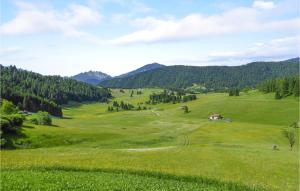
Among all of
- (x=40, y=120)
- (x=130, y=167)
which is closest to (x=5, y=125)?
(x=40, y=120)

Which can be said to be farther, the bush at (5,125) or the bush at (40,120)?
the bush at (40,120)

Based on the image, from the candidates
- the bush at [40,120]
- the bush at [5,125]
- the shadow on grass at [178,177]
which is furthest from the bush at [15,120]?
the shadow on grass at [178,177]

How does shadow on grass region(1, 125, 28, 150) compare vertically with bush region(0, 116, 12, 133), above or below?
below

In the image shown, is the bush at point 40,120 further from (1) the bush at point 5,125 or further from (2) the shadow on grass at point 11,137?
(1) the bush at point 5,125

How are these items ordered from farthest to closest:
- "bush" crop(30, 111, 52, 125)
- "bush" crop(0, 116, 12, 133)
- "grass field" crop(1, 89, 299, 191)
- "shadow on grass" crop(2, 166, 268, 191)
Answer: "bush" crop(30, 111, 52, 125), "bush" crop(0, 116, 12, 133), "shadow on grass" crop(2, 166, 268, 191), "grass field" crop(1, 89, 299, 191)

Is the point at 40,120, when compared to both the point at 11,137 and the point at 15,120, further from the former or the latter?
the point at 11,137

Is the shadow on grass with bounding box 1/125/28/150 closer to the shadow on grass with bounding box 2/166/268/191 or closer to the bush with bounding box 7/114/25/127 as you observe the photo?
the bush with bounding box 7/114/25/127

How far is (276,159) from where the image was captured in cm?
6981

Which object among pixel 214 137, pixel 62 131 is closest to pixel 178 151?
pixel 62 131

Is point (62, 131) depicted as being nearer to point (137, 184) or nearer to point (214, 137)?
point (214, 137)

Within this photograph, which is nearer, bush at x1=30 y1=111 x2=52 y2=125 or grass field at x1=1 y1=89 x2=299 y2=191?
grass field at x1=1 y1=89 x2=299 y2=191

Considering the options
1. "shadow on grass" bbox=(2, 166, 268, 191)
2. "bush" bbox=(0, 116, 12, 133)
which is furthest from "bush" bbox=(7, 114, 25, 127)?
"shadow on grass" bbox=(2, 166, 268, 191)

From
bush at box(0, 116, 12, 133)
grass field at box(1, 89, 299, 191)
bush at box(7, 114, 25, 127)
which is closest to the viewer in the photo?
grass field at box(1, 89, 299, 191)

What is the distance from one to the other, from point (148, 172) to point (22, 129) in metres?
68.2
